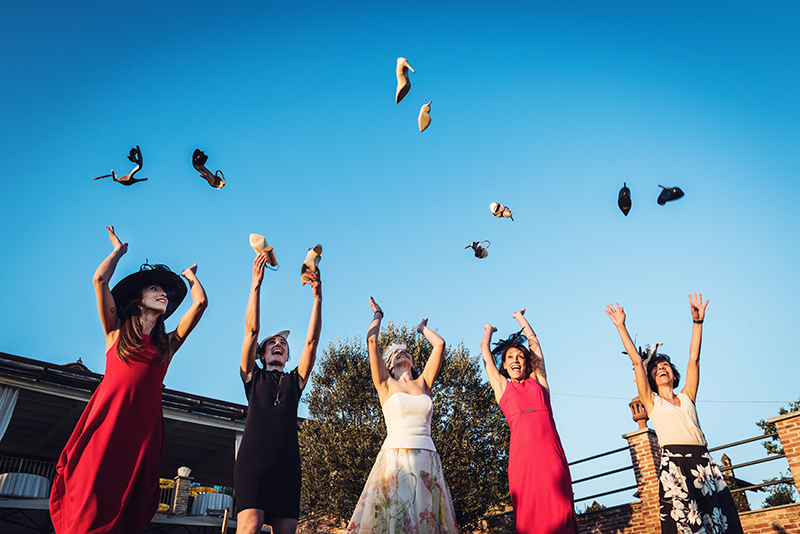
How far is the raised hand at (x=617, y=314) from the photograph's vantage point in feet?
15.6

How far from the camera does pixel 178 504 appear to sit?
14.8 m

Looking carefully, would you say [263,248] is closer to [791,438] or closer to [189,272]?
[189,272]

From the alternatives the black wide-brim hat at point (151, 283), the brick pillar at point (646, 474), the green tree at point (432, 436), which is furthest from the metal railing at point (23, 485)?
the brick pillar at point (646, 474)

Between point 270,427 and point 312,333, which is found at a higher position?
point 312,333

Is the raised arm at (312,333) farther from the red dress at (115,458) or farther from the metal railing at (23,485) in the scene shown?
the metal railing at (23,485)

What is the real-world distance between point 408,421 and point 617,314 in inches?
90.7

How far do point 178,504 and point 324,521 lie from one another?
481 centimetres

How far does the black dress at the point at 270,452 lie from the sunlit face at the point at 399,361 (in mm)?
1037

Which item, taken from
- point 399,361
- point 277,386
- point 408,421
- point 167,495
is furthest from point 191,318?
point 167,495

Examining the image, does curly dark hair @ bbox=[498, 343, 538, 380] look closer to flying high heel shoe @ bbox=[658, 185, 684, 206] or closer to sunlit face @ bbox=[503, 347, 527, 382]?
sunlit face @ bbox=[503, 347, 527, 382]

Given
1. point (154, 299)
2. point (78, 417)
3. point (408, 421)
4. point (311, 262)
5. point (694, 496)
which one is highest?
point (78, 417)

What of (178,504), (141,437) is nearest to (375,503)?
(141,437)

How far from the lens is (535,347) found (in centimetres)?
455

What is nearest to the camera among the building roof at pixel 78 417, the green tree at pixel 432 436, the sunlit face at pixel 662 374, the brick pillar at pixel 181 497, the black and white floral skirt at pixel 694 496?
the black and white floral skirt at pixel 694 496
